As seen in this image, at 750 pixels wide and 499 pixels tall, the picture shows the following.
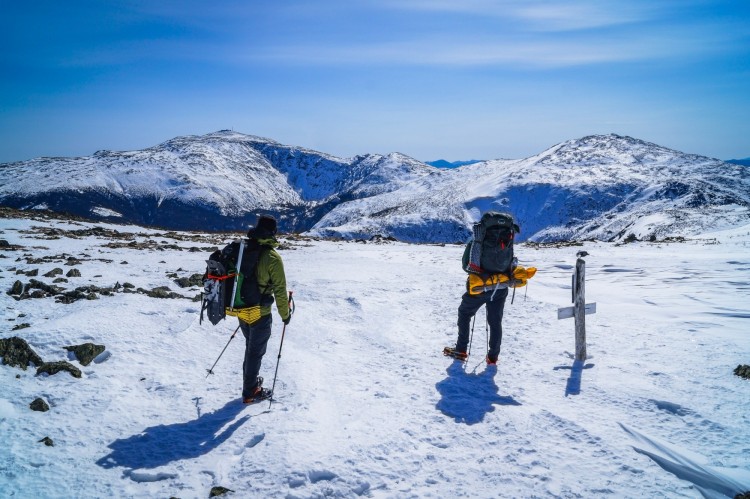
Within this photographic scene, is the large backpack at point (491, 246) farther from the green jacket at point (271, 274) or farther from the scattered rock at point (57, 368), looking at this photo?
the scattered rock at point (57, 368)

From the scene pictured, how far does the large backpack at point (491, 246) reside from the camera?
7617 mm

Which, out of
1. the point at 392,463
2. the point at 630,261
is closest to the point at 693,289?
the point at 630,261

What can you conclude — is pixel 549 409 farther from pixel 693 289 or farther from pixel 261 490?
pixel 693 289

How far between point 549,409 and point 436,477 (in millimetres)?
2589

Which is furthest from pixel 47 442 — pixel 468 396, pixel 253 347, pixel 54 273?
pixel 54 273

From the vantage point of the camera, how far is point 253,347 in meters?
6.41

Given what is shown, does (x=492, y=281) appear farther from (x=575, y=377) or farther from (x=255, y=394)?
(x=255, y=394)

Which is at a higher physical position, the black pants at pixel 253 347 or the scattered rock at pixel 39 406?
the black pants at pixel 253 347

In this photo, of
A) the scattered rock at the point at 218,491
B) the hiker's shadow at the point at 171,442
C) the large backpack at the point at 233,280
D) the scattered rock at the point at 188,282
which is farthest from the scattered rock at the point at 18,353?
the scattered rock at the point at 188,282

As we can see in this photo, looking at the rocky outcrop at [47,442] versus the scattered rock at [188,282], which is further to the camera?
the scattered rock at [188,282]

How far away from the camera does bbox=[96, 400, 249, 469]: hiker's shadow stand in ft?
16.3

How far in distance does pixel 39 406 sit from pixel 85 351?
1.62 m

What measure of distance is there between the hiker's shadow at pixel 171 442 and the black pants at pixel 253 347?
467 mm

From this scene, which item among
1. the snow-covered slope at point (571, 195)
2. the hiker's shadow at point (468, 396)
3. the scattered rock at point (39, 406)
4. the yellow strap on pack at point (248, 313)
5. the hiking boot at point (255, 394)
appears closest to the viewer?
the scattered rock at point (39, 406)
